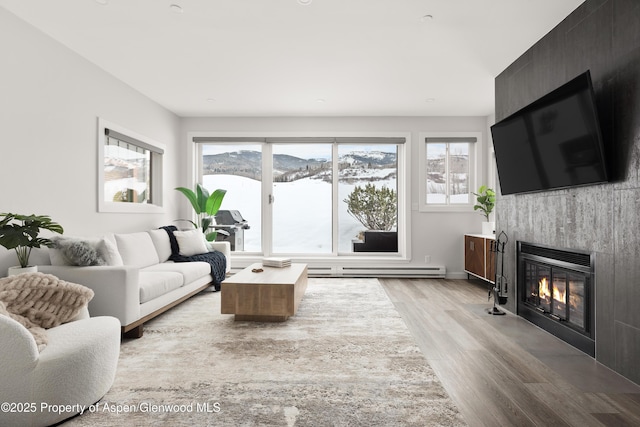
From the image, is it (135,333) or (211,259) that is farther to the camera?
(211,259)

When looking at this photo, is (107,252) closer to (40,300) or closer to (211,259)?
(40,300)

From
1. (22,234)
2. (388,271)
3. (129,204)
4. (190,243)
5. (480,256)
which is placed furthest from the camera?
(388,271)

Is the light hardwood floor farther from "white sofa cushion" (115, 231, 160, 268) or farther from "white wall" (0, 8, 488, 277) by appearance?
"white sofa cushion" (115, 231, 160, 268)

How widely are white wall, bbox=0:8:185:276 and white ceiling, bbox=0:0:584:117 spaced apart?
0.18 m

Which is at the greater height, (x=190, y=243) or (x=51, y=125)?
(x=51, y=125)

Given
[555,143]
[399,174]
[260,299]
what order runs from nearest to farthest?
[555,143]
[260,299]
[399,174]

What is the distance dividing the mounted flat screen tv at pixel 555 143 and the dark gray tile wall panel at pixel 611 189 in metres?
0.11

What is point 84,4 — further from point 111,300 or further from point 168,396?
point 168,396

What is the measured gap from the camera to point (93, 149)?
3.97 metres

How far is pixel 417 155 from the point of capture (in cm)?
609

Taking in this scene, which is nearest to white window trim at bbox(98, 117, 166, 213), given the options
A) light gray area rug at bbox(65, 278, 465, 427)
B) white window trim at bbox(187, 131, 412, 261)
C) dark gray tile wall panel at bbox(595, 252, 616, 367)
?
white window trim at bbox(187, 131, 412, 261)

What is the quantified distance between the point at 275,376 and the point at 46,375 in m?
1.17

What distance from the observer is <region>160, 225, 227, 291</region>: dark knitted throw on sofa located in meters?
4.75

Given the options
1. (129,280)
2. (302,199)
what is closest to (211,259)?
(129,280)
